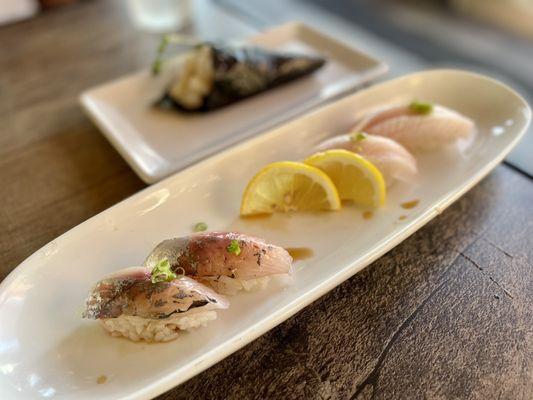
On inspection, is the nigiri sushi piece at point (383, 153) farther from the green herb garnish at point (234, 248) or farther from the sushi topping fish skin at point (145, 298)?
the sushi topping fish skin at point (145, 298)

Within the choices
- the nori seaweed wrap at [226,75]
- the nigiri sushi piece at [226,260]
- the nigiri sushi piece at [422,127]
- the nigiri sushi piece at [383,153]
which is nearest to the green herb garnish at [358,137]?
the nigiri sushi piece at [383,153]

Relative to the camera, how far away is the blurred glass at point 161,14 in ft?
8.18

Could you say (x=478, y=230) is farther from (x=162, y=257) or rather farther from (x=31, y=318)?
(x=31, y=318)

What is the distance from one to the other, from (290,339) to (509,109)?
1.10 meters

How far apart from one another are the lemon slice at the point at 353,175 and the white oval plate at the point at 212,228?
0.04 m

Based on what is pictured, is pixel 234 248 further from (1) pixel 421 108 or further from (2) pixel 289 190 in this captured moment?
(1) pixel 421 108

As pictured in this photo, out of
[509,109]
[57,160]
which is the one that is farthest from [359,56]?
[57,160]

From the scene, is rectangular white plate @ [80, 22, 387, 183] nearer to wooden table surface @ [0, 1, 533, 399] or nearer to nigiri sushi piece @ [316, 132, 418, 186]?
wooden table surface @ [0, 1, 533, 399]

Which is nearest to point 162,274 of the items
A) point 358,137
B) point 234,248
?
point 234,248

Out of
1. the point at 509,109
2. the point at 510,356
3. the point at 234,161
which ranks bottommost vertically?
the point at 510,356

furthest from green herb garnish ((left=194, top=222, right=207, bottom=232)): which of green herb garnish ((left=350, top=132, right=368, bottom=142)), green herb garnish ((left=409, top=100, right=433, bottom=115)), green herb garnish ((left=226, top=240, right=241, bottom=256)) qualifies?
green herb garnish ((left=409, top=100, right=433, bottom=115))

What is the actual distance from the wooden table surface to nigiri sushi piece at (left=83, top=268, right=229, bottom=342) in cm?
14

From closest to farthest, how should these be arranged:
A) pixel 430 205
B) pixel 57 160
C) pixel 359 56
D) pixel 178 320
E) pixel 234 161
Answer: pixel 178 320 < pixel 430 205 < pixel 234 161 < pixel 57 160 < pixel 359 56

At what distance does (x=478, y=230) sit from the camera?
4.42 ft
